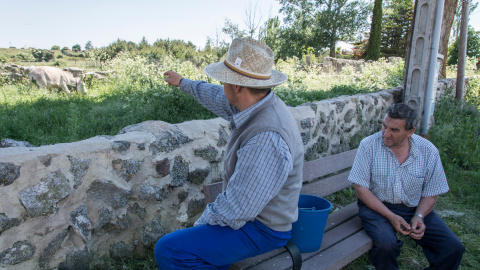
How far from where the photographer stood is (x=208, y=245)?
5.65ft

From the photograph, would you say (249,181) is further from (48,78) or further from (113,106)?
(48,78)

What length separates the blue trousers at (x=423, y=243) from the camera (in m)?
2.48

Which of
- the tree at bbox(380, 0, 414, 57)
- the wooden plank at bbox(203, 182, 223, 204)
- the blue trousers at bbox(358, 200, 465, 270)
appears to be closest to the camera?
the wooden plank at bbox(203, 182, 223, 204)

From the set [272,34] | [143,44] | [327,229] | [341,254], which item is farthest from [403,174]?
[272,34]

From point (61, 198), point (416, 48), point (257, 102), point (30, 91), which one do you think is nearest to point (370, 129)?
point (416, 48)

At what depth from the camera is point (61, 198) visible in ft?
6.86

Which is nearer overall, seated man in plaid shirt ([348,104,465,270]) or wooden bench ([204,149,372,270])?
wooden bench ([204,149,372,270])

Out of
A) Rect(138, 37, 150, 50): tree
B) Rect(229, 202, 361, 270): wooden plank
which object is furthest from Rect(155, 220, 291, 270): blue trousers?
Rect(138, 37, 150, 50): tree

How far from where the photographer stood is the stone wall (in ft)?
6.48

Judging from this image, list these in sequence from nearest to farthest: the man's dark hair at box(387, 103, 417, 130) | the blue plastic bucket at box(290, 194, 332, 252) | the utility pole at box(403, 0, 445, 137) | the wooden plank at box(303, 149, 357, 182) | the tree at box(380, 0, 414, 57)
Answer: the blue plastic bucket at box(290, 194, 332, 252), the man's dark hair at box(387, 103, 417, 130), the wooden plank at box(303, 149, 357, 182), the utility pole at box(403, 0, 445, 137), the tree at box(380, 0, 414, 57)

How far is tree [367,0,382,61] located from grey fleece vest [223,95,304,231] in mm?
24565

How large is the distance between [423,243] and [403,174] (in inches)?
21.2

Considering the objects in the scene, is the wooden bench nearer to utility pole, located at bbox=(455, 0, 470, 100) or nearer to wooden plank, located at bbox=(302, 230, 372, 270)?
wooden plank, located at bbox=(302, 230, 372, 270)

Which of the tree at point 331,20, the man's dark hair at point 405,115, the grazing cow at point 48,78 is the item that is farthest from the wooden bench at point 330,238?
the tree at point 331,20
